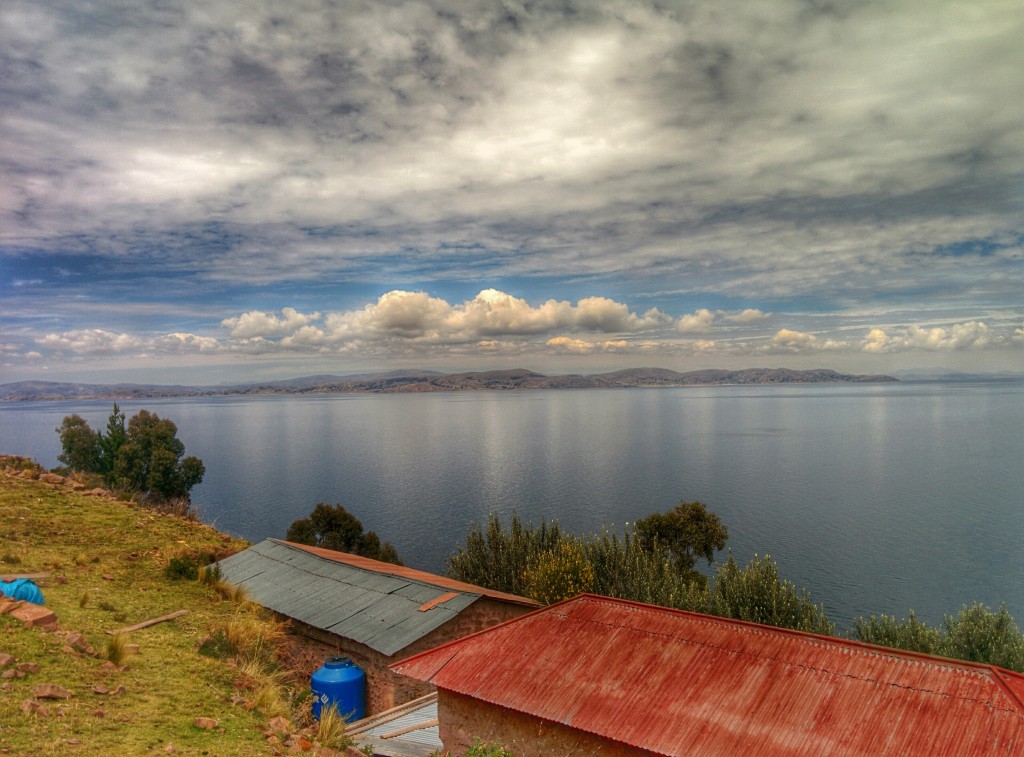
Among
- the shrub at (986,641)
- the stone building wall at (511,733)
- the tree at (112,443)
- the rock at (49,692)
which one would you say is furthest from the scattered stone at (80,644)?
the tree at (112,443)

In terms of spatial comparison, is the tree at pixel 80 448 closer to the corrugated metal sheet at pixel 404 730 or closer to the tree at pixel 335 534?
the tree at pixel 335 534

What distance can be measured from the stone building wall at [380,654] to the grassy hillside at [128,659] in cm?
180

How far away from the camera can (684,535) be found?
50.8m

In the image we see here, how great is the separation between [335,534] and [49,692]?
47.8 metres

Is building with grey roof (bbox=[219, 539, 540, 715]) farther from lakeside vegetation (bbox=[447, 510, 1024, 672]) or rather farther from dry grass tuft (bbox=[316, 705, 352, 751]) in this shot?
lakeside vegetation (bbox=[447, 510, 1024, 672])

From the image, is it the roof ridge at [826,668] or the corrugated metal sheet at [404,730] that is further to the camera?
the corrugated metal sheet at [404,730]

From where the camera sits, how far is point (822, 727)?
13430mm

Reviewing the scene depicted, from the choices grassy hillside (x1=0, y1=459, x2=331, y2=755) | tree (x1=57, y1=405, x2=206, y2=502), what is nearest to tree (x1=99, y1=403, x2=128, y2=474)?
tree (x1=57, y1=405, x2=206, y2=502)

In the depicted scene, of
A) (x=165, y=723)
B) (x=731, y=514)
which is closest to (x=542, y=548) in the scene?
(x=165, y=723)

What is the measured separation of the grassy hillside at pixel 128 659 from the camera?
33.8 feet

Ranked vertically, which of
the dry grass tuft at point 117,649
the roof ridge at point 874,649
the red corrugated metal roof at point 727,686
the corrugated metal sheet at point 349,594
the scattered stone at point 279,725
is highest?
the dry grass tuft at point 117,649

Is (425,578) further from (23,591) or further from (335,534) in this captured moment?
(335,534)

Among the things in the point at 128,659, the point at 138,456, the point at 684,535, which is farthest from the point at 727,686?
the point at 138,456

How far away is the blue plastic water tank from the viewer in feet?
65.3
